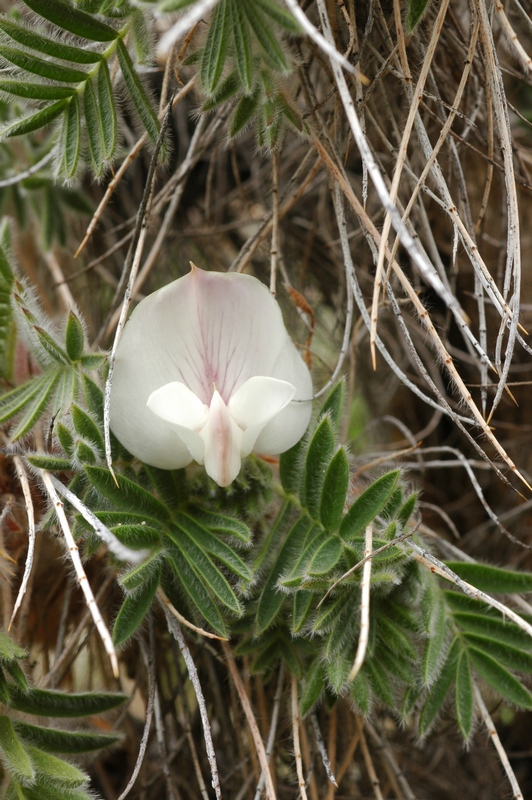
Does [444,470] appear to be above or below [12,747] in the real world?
below

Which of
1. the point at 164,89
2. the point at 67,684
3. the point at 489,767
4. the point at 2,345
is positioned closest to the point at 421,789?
the point at 489,767

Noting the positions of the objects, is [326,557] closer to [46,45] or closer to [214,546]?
[214,546]

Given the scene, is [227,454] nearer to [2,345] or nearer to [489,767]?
[2,345]

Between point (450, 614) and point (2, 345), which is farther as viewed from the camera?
point (2, 345)

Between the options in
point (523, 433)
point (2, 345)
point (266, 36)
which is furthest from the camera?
point (523, 433)

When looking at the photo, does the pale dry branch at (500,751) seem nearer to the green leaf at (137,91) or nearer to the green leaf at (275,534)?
the green leaf at (275,534)

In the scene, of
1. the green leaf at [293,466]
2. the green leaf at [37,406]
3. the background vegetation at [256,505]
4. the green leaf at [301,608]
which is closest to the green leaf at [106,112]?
the background vegetation at [256,505]

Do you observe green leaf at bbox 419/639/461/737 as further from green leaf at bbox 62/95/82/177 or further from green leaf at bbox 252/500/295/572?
green leaf at bbox 62/95/82/177
